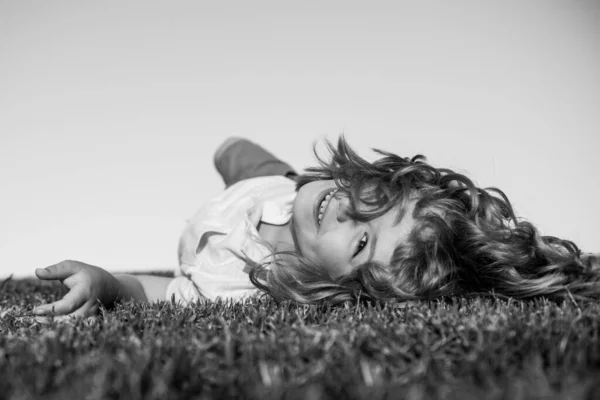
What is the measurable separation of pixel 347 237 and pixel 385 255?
226 mm

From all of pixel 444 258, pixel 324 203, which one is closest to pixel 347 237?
pixel 324 203

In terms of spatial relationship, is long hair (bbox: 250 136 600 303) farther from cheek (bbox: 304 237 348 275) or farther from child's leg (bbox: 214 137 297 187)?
child's leg (bbox: 214 137 297 187)

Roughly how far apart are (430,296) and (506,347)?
119cm

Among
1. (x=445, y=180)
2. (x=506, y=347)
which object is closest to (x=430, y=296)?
(x=445, y=180)

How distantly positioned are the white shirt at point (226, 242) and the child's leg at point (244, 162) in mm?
875

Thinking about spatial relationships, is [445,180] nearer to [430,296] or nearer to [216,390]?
[430,296]

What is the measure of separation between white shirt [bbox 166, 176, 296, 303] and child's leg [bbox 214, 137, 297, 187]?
2.87 feet

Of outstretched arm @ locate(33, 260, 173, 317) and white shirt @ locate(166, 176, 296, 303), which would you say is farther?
white shirt @ locate(166, 176, 296, 303)

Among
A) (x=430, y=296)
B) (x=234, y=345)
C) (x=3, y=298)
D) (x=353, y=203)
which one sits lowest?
(x=3, y=298)

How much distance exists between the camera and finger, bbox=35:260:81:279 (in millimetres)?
1972

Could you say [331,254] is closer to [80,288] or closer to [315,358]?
[80,288]

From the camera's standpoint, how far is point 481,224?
2.73 metres

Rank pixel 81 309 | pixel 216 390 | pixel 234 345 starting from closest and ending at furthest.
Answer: pixel 216 390
pixel 234 345
pixel 81 309

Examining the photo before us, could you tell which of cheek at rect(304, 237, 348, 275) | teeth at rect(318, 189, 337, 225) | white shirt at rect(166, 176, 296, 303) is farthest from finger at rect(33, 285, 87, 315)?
teeth at rect(318, 189, 337, 225)
